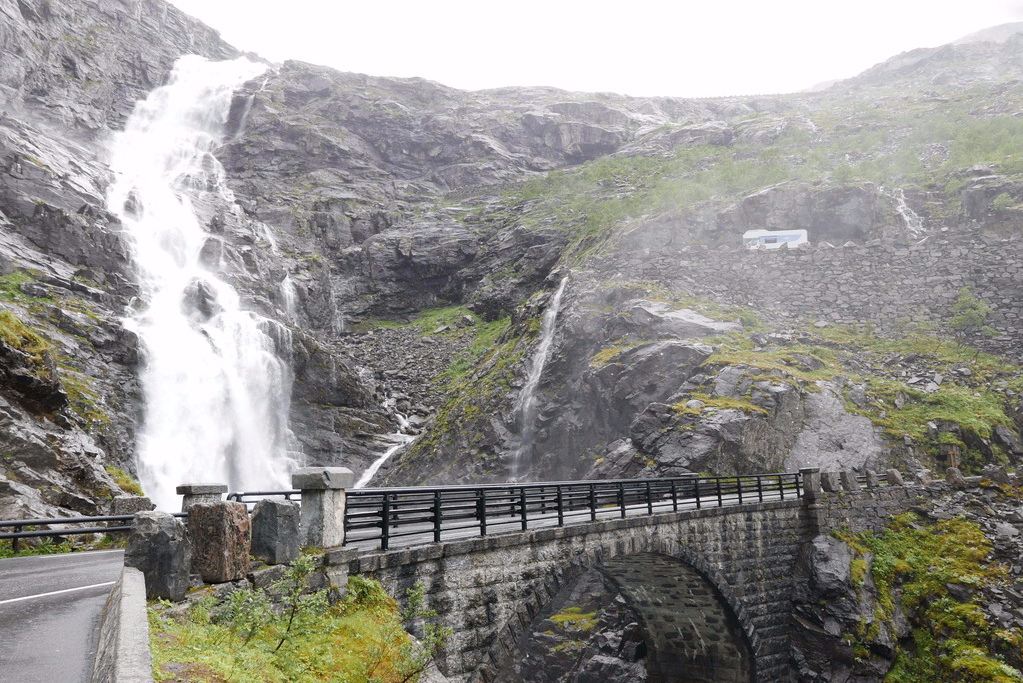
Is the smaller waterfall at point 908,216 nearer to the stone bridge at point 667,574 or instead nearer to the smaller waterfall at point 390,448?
the stone bridge at point 667,574

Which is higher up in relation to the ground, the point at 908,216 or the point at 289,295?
the point at 908,216

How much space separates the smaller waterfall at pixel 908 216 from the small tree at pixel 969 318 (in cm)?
586

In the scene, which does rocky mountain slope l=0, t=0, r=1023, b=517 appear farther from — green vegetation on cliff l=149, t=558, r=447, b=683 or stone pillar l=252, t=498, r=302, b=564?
green vegetation on cliff l=149, t=558, r=447, b=683

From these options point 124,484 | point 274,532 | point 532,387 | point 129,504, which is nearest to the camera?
point 274,532

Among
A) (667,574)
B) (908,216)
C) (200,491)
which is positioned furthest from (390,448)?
(908,216)

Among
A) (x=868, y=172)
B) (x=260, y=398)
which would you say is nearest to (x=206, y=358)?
(x=260, y=398)

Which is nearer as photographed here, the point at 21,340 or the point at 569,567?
the point at 569,567

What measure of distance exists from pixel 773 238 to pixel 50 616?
3757cm

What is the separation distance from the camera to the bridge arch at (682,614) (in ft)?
54.0

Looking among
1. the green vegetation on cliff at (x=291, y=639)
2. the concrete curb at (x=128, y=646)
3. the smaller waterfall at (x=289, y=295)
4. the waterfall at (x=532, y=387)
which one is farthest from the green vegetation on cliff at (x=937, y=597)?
the smaller waterfall at (x=289, y=295)

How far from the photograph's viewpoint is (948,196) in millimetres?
34969

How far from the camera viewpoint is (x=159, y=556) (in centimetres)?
662

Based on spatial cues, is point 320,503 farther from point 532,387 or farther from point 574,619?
point 532,387

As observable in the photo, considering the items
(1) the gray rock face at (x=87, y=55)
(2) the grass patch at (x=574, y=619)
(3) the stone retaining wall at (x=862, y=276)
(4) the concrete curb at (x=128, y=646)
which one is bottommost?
(2) the grass patch at (x=574, y=619)
